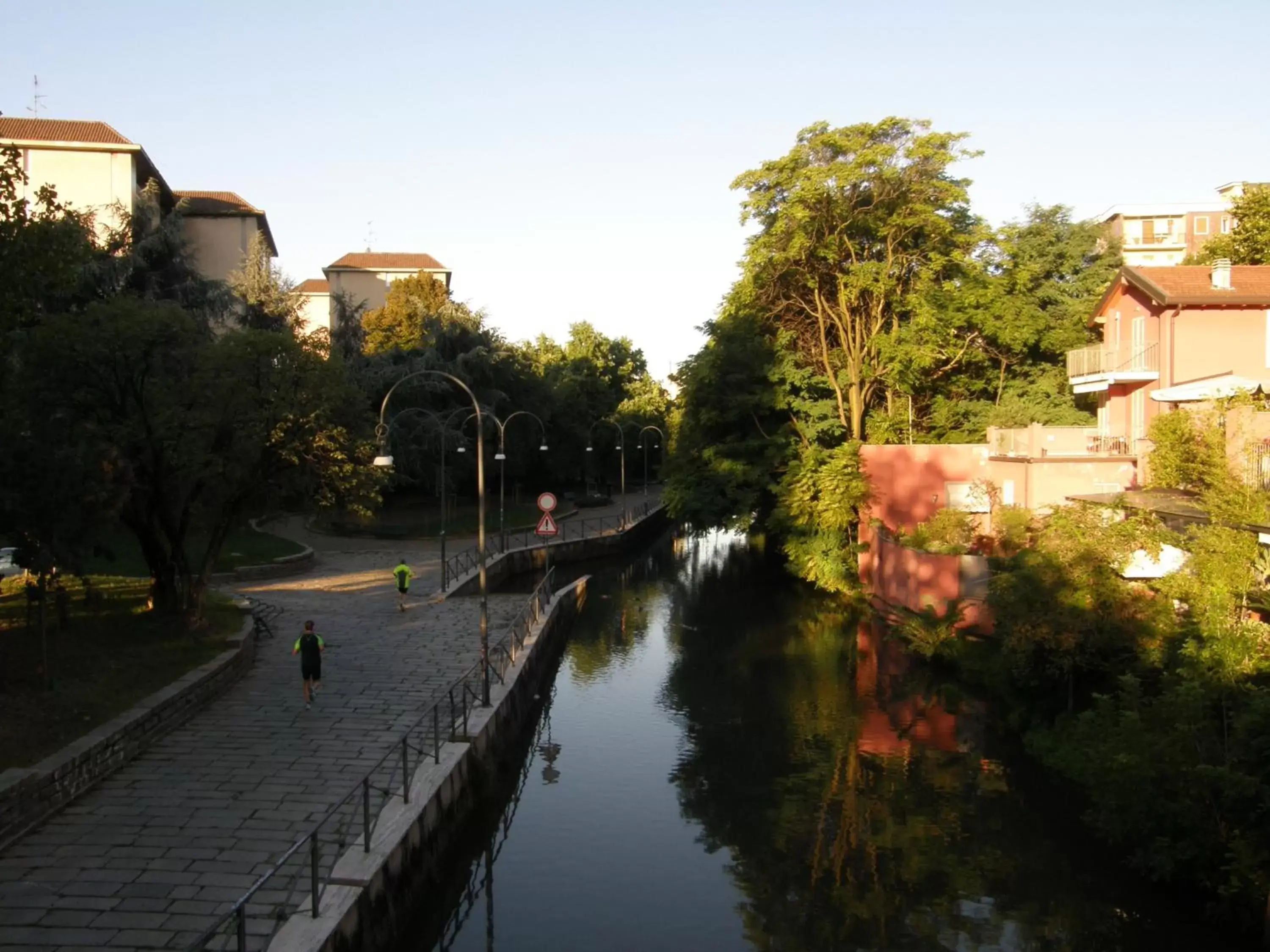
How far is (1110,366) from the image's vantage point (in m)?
30.7

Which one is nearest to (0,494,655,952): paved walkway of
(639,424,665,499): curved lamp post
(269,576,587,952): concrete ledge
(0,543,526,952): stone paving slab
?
(0,543,526,952): stone paving slab

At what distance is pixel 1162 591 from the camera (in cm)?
1744

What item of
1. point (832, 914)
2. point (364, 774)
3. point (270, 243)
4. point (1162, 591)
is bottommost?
point (832, 914)

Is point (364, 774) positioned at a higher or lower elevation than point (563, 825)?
higher

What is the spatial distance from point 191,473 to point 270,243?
5371cm

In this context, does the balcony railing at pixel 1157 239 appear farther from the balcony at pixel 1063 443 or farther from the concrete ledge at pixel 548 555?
the balcony at pixel 1063 443

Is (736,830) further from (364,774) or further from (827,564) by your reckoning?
(827,564)

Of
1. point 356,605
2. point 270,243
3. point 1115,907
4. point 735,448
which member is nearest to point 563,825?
point 1115,907

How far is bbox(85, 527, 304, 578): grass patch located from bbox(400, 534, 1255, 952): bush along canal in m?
13.2

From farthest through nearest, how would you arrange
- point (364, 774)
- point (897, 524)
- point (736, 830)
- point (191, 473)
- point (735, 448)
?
point (735, 448)
point (897, 524)
point (191, 473)
point (736, 830)
point (364, 774)

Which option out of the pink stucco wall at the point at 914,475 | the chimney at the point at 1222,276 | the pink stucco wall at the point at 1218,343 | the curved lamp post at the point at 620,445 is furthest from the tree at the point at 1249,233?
the curved lamp post at the point at 620,445

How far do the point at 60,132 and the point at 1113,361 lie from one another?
44.4 meters

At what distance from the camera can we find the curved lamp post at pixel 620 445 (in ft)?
203

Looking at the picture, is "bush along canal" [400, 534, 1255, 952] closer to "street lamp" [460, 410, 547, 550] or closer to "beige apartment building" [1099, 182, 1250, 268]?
"street lamp" [460, 410, 547, 550]
